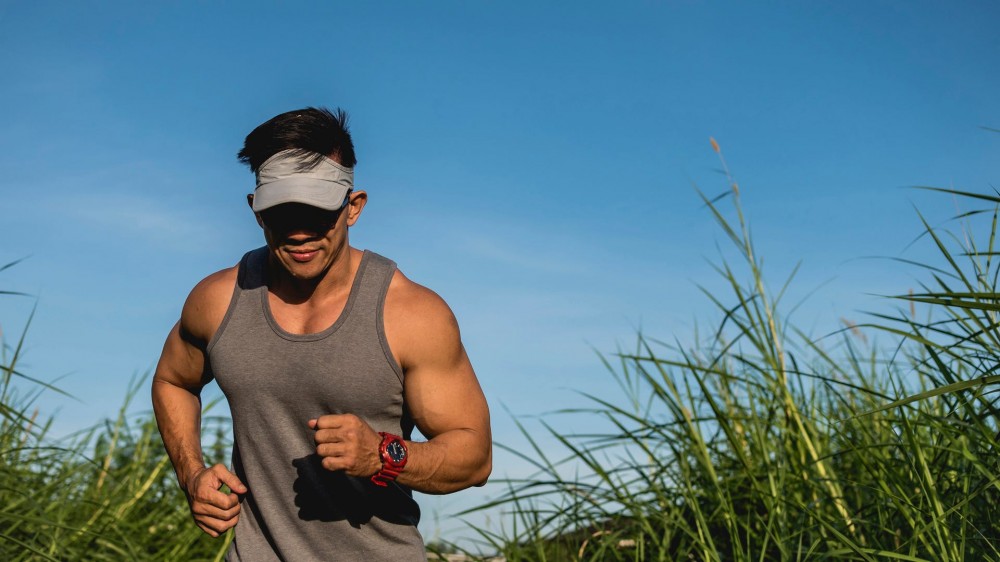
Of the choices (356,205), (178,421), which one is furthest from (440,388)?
(178,421)

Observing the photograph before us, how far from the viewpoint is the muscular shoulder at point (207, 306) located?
3207 millimetres

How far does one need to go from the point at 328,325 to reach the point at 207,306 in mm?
491

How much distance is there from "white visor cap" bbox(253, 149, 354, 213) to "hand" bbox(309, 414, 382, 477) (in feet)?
2.58

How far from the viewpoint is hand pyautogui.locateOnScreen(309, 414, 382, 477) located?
7.97ft

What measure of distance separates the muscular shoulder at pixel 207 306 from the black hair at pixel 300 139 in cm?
41

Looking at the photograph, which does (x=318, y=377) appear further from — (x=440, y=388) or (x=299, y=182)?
(x=299, y=182)

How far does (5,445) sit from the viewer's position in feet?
15.7

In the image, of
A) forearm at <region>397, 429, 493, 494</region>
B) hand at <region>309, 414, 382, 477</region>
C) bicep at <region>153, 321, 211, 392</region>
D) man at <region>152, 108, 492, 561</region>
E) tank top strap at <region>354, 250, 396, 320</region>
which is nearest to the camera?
hand at <region>309, 414, 382, 477</region>

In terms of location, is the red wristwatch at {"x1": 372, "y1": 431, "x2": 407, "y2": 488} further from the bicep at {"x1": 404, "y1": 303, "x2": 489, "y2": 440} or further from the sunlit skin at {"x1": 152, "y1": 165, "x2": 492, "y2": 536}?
the bicep at {"x1": 404, "y1": 303, "x2": 489, "y2": 440}

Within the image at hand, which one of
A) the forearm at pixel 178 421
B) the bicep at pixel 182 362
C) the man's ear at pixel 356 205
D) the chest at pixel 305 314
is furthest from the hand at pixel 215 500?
the man's ear at pixel 356 205

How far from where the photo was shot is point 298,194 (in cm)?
295

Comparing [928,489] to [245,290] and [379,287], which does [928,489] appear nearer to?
[379,287]

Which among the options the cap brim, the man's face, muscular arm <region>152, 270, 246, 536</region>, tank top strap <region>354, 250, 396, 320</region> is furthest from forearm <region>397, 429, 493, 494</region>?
the cap brim

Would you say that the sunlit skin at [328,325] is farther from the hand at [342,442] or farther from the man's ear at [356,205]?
the hand at [342,442]
